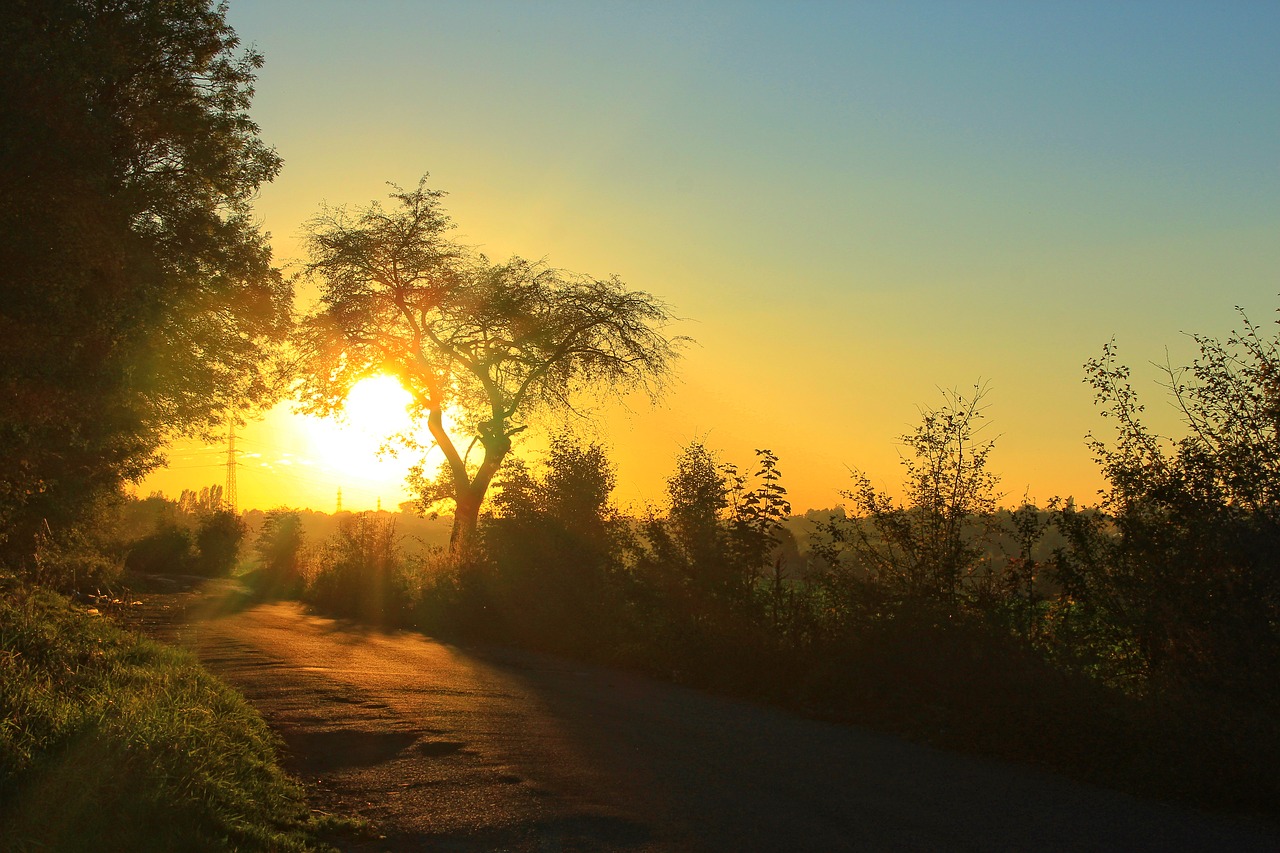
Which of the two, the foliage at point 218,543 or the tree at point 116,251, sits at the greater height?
the tree at point 116,251

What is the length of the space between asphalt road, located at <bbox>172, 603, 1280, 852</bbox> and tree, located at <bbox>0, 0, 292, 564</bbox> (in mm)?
5844

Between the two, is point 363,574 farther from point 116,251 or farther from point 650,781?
point 650,781

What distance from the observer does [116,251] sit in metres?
15.0

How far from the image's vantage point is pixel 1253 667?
969 centimetres

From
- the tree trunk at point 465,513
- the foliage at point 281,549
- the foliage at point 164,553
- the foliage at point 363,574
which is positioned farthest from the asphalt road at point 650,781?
the foliage at point 164,553

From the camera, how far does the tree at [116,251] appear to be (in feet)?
44.0

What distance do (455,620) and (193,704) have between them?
45.1 ft

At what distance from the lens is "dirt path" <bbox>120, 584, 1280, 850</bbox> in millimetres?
6793

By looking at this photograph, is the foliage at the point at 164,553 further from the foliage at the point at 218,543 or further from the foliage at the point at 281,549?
the foliage at the point at 281,549

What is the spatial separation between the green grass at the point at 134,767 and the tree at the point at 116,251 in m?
5.55

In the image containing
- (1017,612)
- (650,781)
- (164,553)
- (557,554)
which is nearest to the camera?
(650,781)

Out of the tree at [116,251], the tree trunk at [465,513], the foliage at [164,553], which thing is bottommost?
the foliage at [164,553]

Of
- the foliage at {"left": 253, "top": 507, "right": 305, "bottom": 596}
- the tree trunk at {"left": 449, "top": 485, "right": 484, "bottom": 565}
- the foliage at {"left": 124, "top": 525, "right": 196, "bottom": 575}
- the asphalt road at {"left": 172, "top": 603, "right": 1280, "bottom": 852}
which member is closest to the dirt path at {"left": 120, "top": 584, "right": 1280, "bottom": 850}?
the asphalt road at {"left": 172, "top": 603, "right": 1280, "bottom": 852}

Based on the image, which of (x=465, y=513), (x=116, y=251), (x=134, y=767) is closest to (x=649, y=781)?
(x=134, y=767)
